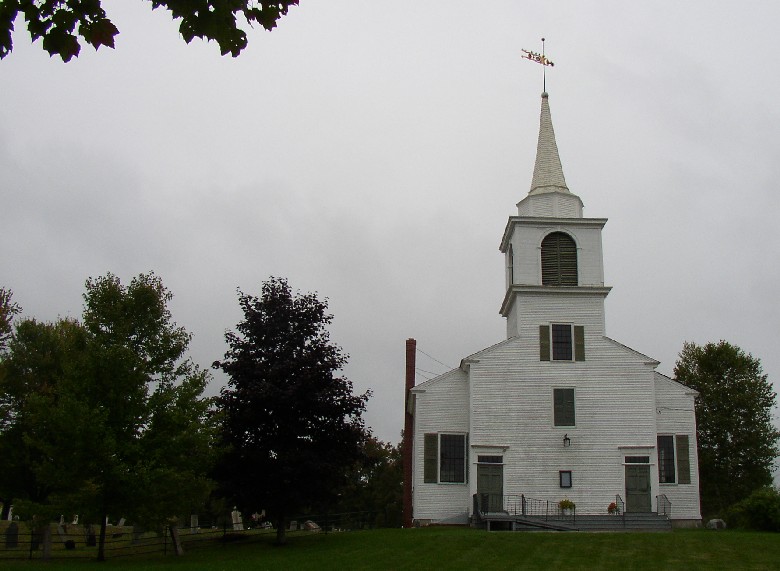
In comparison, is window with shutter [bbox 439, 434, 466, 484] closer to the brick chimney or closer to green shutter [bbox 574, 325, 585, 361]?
the brick chimney

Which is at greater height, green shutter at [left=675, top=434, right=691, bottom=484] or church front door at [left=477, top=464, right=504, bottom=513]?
green shutter at [left=675, top=434, right=691, bottom=484]

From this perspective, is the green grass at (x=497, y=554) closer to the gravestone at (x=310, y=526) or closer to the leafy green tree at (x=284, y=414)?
the leafy green tree at (x=284, y=414)

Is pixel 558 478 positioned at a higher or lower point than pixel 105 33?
lower

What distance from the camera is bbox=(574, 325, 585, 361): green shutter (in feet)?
119

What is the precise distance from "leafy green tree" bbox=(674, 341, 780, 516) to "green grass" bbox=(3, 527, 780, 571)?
24.1 m

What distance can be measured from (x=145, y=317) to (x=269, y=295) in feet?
17.7

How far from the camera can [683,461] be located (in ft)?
117

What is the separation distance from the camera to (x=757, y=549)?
22.6 meters

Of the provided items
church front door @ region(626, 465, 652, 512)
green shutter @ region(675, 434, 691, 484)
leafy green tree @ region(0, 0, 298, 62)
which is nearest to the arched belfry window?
green shutter @ region(675, 434, 691, 484)

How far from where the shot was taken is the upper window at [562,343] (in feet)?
119

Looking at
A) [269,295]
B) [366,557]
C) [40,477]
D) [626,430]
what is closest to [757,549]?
[366,557]

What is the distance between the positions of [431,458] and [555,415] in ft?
17.9

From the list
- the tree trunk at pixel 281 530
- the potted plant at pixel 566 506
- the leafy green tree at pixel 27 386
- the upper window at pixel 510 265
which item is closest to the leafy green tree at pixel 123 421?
the leafy green tree at pixel 27 386

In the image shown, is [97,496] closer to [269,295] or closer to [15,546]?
[269,295]
